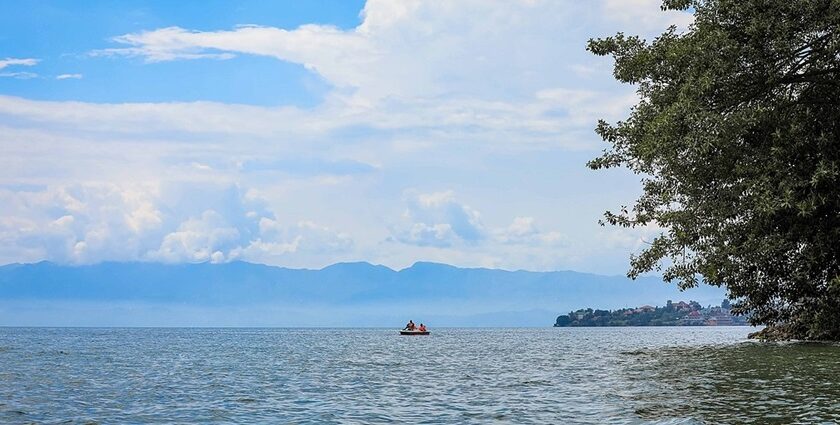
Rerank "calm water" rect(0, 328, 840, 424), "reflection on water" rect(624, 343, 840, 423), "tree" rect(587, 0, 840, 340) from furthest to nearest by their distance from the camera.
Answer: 1. "tree" rect(587, 0, 840, 340)
2. "calm water" rect(0, 328, 840, 424)
3. "reflection on water" rect(624, 343, 840, 423)

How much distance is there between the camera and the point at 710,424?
18.5m

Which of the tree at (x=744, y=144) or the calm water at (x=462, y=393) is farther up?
the tree at (x=744, y=144)

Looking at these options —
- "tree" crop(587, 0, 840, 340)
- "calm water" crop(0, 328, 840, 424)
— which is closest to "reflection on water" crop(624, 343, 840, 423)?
"calm water" crop(0, 328, 840, 424)

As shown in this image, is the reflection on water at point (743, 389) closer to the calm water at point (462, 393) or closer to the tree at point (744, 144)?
the calm water at point (462, 393)

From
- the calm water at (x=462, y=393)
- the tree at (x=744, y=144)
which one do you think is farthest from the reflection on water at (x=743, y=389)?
the tree at (x=744, y=144)

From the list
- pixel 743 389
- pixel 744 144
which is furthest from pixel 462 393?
pixel 744 144

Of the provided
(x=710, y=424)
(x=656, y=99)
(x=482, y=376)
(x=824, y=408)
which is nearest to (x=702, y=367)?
(x=482, y=376)

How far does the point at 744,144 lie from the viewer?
37.5m

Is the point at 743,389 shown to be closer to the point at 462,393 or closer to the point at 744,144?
the point at 462,393

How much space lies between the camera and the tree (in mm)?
34438

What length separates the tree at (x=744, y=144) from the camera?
34.4 meters

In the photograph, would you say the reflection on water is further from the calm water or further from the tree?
the tree

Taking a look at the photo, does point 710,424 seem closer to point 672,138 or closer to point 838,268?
point 672,138

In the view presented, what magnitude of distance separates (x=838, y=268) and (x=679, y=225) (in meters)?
8.21
